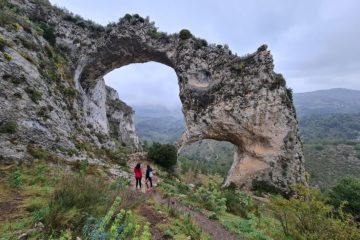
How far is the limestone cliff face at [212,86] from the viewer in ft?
80.9

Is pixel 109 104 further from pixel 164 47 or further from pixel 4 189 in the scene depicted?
pixel 4 189

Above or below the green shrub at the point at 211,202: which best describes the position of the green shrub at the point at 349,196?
below

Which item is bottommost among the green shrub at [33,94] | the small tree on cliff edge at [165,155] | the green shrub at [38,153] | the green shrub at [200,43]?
the small tree on cliff edge at [165,155]

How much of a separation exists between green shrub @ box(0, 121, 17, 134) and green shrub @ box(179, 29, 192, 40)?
18454 mm

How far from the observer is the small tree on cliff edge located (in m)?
27.0

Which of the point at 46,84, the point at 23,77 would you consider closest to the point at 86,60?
the point at 46,84

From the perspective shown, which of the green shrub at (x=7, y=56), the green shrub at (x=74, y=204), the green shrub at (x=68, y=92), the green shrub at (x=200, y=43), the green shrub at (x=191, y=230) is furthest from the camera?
the green shrub at (x=200, y=43)

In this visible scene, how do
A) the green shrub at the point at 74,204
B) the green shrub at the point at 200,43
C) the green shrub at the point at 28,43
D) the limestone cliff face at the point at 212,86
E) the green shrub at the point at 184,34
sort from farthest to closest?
the green shrub at the point at 184,34 → the green shrub at the point at 200,43 → the limestone cliff face at the point at 212,86 → the green shrub at the point at 28,43 → the green shrub at the point at 74,204

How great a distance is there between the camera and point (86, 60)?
93.5ft

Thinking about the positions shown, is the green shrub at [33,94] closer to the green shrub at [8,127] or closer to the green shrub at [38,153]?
the green shrub at [8,127]

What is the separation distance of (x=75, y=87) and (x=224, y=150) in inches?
4389

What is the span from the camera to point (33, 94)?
1641cm

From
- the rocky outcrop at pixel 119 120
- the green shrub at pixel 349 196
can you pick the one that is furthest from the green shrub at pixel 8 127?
the rocky outcrop at pixel 119 120

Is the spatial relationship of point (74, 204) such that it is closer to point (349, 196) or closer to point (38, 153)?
point (38, 153)
